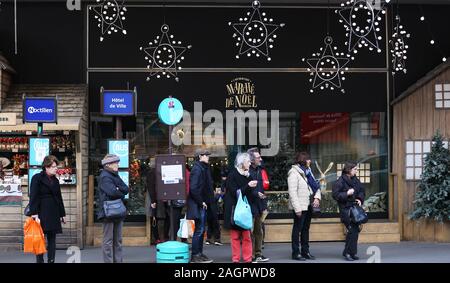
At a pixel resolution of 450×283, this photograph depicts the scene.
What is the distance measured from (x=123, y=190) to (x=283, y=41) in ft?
16.7

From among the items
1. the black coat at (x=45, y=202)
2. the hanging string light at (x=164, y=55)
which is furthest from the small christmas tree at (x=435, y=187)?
the black coat at (x=45, y=202)

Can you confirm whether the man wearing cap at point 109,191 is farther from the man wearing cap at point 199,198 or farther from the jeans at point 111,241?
the man wearing cap at point 199,198

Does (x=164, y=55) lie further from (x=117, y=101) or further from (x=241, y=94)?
(x=117, y=101)

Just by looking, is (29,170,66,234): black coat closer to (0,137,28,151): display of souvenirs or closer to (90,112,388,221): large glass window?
(0,137,28,151): display of souvenirs

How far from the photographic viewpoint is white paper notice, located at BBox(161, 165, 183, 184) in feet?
28.4

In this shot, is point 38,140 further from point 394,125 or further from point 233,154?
point 394,125

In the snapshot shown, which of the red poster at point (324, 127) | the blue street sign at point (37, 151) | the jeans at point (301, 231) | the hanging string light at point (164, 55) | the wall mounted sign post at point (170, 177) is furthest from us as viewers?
the red poster at point (324, 127)

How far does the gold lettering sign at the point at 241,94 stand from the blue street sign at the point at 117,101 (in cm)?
215

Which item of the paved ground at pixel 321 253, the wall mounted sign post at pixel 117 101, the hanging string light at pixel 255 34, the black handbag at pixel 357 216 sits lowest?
the paved ground at pixel 321 253

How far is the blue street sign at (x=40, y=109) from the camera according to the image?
955 centimetres

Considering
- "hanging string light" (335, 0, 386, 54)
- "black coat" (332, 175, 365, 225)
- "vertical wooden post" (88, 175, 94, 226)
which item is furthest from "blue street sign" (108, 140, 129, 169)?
"hanging string light" (335, 0, 386, 54)

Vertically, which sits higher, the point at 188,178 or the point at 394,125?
the point at 394,125

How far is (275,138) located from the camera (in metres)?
11.6

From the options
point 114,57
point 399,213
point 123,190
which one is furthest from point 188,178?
point 399,213
